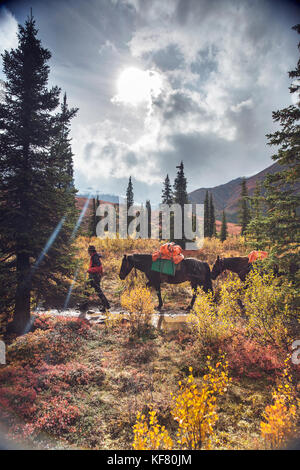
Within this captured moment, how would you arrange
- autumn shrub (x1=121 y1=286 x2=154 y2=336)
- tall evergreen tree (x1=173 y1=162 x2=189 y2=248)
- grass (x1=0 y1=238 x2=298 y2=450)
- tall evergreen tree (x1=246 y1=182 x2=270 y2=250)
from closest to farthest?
grass (x1=0 y1=238 x2=298 y2=450) → tall evergreen tree (x1=246 y1=182 x2=270 y2=250) → autumn shrub (x1=121 y1=286 x2=154 y2=336) → tall evergreen tree (x1=173 y1=162 x2=189 y2=248)

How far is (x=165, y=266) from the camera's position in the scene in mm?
10023

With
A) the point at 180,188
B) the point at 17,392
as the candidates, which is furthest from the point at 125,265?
the point at 180,188

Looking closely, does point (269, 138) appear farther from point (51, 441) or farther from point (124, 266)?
point (51, 441)

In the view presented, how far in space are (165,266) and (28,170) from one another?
23.3ft

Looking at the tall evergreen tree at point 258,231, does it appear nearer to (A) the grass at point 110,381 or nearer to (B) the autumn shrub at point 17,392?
(A) the grass at point 110,381

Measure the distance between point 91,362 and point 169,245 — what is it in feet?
19.5

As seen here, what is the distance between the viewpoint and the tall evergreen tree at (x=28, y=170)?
643 cm

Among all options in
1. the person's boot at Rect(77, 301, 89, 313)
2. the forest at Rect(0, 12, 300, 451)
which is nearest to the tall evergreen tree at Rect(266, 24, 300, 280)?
the forest at Rect(0, 12, 300, 451)

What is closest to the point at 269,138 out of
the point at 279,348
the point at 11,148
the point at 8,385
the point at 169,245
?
the point at 169,245

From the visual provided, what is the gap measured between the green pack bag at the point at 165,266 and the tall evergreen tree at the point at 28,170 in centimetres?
475

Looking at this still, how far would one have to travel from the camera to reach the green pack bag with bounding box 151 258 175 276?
9.97 meters

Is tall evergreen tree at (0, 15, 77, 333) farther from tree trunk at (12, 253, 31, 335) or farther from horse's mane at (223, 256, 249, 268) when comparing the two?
horse's mane at (223, 256, 249, 268)

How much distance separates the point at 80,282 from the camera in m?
8.68

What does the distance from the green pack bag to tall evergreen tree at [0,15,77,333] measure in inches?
187
